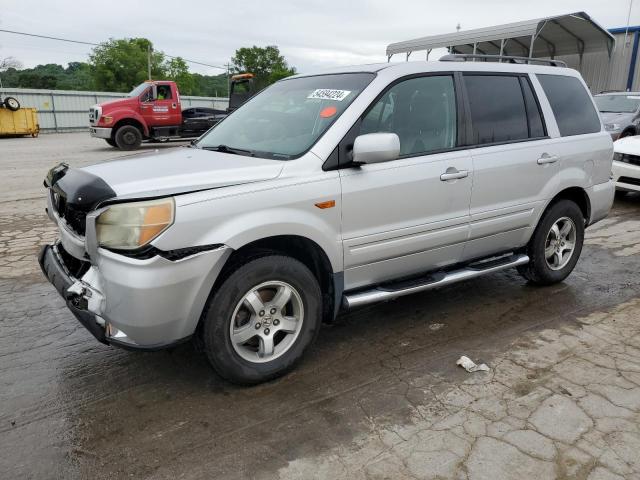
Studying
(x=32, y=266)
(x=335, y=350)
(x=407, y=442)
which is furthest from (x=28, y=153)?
(x=407, y=442)

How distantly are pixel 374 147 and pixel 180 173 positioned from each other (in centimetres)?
112

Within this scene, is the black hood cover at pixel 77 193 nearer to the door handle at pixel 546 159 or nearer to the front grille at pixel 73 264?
the front grille at pixel 73 264

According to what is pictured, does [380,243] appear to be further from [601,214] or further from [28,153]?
[28,153]

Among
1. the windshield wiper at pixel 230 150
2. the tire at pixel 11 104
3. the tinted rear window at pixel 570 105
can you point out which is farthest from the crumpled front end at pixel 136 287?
the tire at pixel 11 104

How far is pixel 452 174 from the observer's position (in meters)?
3.67

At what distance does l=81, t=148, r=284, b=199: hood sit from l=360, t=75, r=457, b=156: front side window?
0.79m

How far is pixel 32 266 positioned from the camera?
5.25m

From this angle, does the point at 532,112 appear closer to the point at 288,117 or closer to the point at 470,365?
the point at 288,117

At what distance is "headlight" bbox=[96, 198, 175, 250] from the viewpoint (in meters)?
2.60

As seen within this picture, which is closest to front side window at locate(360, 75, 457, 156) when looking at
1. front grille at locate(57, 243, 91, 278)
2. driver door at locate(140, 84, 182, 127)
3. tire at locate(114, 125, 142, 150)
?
front grille at locate(57, 243, 91, 278)

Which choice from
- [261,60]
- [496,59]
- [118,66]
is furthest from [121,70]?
[496,59]

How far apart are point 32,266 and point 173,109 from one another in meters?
14.1

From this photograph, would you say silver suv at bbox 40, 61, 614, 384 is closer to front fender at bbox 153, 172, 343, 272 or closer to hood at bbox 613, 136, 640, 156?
front fender at bbox 153, 172, 343, 272

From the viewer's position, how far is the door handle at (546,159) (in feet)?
13.9
